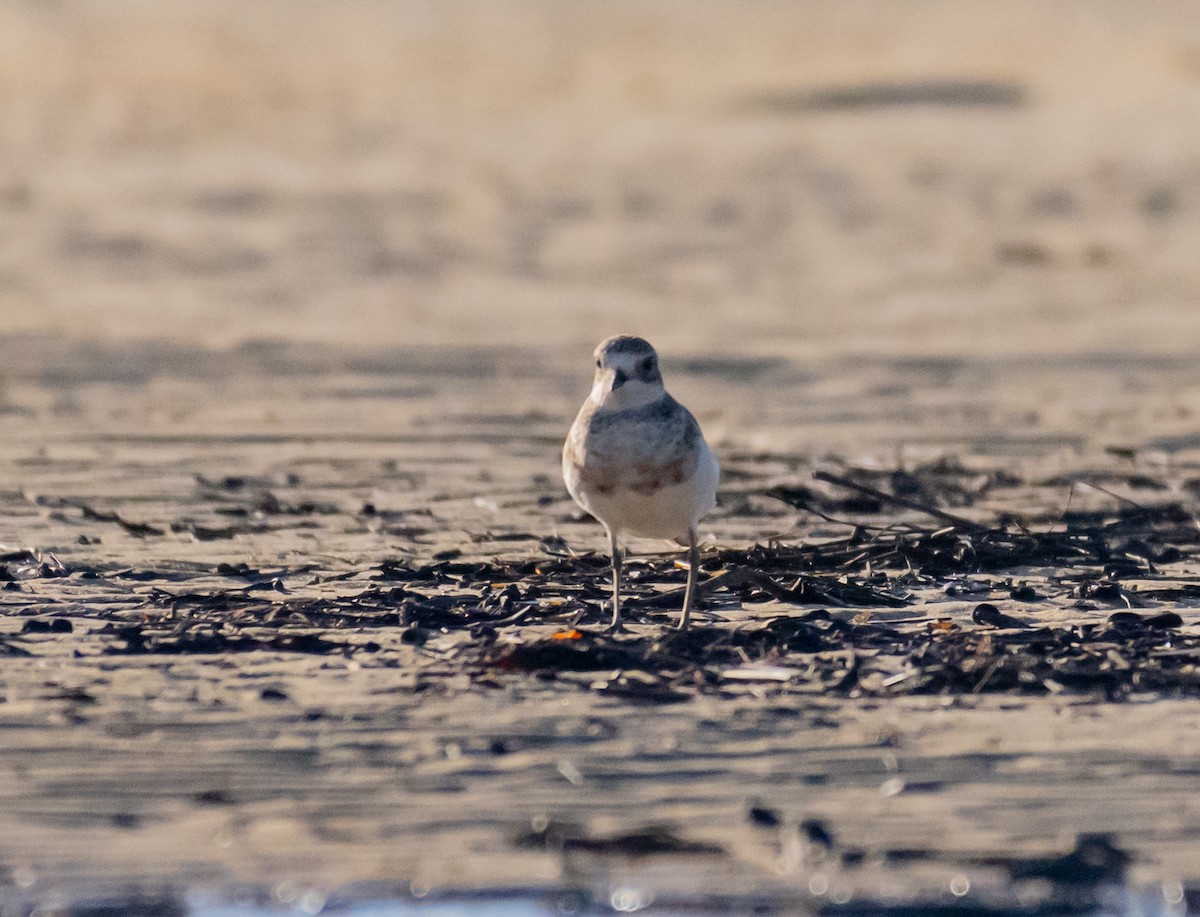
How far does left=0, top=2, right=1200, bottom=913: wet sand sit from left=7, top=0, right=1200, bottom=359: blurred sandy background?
0.10 m

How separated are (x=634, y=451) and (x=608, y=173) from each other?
17.1 m

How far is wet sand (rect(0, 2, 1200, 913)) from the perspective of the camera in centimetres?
493

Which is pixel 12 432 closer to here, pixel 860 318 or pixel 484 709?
pixel 484 709

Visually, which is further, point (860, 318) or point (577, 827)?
point (860, 318)

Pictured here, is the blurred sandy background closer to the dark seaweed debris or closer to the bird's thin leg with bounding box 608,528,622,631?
the dark seaweed debris

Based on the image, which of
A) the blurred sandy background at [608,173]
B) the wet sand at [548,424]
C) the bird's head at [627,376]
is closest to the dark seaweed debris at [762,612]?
the wet sand at [548,424]

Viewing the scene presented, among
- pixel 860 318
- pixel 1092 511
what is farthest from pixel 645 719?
pixel 860 318

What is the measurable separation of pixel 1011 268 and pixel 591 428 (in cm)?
1398

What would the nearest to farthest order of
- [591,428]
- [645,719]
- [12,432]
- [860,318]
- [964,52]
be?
1. [645,719]
2. [591,428]
3. [12,432]
4. [860,318]
5. [964,52]

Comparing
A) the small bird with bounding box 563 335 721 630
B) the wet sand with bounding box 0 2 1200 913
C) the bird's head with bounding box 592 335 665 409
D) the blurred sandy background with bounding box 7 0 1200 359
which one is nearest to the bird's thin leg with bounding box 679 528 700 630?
the small bird with bounding box 563 335 721 630

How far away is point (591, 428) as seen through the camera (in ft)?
21.8

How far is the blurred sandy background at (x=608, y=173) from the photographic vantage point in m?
17.6

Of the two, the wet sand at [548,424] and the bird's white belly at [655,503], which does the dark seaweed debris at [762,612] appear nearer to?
the wet sand at [548,424]

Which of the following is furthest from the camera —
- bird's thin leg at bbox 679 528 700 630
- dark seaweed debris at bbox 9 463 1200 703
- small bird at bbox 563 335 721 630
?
bird's thin leg at bbox 679 528 700 630
